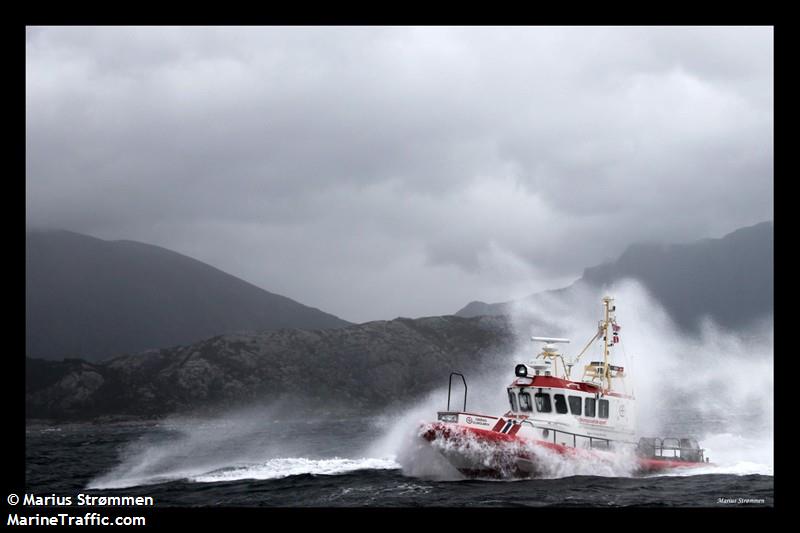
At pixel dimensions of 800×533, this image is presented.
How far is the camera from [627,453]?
5022 centimetres

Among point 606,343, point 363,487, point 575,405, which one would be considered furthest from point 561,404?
point 363,487

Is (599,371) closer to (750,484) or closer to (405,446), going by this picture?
(750,484)

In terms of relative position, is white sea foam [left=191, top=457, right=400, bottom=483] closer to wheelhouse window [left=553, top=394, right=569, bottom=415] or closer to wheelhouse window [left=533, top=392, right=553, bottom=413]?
wheelhouse window [left=533, top=392, right=553, bottom=413]

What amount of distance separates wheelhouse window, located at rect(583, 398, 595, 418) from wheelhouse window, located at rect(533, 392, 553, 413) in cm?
238

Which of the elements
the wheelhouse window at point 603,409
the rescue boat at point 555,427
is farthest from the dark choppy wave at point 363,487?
the wheelhouse window at point 603,409

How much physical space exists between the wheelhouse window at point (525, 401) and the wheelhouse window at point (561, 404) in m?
1.64

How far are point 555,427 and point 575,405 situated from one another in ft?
7.24

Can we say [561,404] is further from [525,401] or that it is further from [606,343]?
[606,343]

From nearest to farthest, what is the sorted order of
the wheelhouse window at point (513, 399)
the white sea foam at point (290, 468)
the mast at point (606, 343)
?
1. the white sea foam at point (290, 468)
2. the wheelhouse window at point (513, 399)
3. the mast at point (606, 343)

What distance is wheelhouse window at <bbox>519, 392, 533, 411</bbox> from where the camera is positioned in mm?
49406

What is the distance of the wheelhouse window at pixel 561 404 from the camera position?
160 ft

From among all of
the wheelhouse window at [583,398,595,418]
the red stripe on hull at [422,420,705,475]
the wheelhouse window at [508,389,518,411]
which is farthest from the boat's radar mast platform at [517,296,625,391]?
the red stripe on hull at [422,420,705,475]

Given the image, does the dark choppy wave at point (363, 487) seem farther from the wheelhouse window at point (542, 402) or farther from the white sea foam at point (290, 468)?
the wheelhouse window at point (542, 402)
